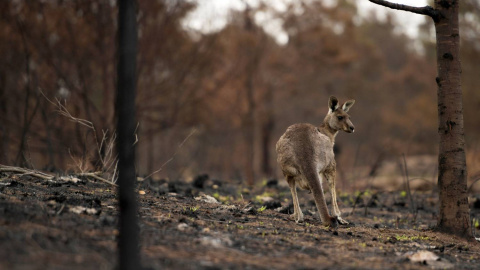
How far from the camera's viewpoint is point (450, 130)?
21.3ft

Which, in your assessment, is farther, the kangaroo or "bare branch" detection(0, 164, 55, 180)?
"bare branch" detection(0, 164, 55, 180)

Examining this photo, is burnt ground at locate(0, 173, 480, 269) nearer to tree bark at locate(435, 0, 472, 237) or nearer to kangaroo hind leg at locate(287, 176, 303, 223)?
kangaroo hind leg at locate(287, 176, 303, 223)

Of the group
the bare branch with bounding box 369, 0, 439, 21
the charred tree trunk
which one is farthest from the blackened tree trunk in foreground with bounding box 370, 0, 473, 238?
the charred tree trunk

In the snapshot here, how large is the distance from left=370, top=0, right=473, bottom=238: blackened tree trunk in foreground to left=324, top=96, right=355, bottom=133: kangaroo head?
1646 mm

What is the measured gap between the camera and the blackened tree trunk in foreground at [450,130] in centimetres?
649

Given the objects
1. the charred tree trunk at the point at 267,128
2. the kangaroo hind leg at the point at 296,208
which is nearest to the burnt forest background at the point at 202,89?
the charred tree trunk at the point at 267,128

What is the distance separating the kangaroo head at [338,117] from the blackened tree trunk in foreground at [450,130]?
165 centimetres

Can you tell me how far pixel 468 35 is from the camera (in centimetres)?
2464

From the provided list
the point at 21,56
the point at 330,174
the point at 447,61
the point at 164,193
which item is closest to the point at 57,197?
the point at 164,193

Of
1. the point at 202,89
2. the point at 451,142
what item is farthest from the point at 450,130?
the point at 202,89

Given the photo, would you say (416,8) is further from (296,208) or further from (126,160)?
(126,160)

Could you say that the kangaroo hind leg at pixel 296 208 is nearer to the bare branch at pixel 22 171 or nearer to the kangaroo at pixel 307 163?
the kangaroo at pixel 307 163

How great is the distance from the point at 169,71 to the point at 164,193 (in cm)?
771

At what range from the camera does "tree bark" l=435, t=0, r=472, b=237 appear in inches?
256
